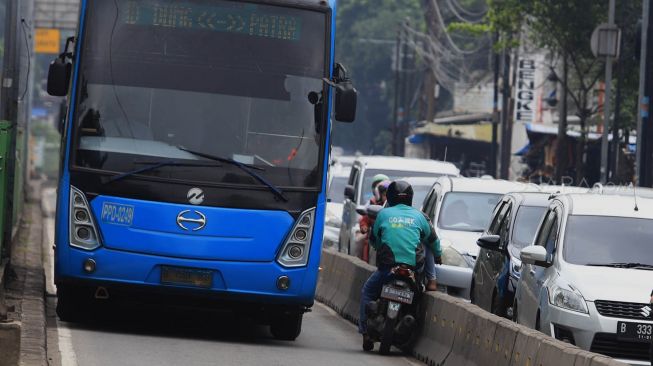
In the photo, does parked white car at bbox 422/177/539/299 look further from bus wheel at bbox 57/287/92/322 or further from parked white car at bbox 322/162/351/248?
parked white car at bbox 322/162/351/248

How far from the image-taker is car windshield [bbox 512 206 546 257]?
52.9 feet

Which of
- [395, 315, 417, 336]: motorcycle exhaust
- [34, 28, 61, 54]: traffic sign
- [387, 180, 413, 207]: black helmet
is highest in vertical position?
[34, 28, 61, 54]: traffic sign

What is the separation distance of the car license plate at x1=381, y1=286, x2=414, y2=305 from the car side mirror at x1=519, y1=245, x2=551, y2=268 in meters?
1.55

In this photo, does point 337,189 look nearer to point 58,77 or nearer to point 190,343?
point 190,343

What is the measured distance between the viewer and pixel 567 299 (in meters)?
12.2

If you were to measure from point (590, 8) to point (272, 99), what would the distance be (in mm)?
26884

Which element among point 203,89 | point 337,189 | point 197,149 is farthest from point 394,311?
point 337,189

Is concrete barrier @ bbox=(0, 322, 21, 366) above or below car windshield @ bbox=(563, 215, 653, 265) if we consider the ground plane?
below

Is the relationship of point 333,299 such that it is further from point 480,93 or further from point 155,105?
point 480,93

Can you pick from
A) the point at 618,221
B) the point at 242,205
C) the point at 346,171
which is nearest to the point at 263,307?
the point at 242,205

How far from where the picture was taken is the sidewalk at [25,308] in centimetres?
997

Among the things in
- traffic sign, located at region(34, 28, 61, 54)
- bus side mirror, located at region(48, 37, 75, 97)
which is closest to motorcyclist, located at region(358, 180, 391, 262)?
bus side mirror, located at region(48, 37, 75, 97)

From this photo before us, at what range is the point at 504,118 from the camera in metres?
49.1

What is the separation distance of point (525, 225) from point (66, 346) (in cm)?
568
